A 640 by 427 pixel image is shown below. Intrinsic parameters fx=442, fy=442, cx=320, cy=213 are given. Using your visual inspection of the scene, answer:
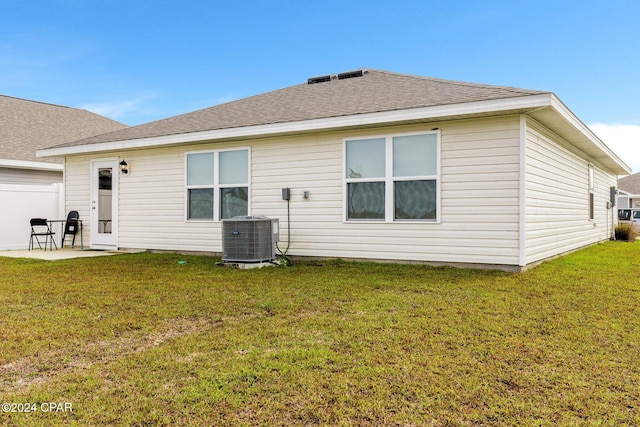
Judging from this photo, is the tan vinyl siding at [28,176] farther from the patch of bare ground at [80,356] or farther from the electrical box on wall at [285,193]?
the patch of bare ground at [80,356]

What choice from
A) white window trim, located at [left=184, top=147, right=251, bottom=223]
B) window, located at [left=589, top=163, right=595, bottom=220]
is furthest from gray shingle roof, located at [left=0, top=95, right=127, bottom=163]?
window, located at [left=589, top=163, right=595, bottom=220]

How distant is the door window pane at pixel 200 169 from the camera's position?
28.1ft

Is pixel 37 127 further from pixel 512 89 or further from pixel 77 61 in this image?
pixel 512 89

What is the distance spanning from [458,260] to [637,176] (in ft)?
117

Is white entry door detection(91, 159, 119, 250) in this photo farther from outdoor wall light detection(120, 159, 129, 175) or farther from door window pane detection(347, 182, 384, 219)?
door window pane detection(347, 182, 384, 219)

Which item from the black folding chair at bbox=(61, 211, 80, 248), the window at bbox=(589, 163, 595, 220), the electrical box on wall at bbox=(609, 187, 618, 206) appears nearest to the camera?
the black folding chair at bbox=(61, 211, 80, 248)

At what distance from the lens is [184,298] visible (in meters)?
4.56

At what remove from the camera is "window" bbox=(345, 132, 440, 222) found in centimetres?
672

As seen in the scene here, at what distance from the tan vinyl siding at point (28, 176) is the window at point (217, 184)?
668 centimetres

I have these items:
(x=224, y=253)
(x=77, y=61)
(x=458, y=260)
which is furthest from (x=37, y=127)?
(x=458, y=260)

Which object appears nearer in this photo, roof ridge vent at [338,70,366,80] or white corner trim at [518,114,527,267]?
white corner trim at [518,114,527,267]

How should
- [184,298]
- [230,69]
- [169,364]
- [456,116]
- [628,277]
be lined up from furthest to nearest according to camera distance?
[230,69], [456,116], [628,277], [184,298], [169,364]

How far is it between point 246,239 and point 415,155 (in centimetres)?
293

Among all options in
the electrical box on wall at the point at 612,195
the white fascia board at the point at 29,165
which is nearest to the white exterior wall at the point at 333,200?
the white fascia board at the point at 29,165
